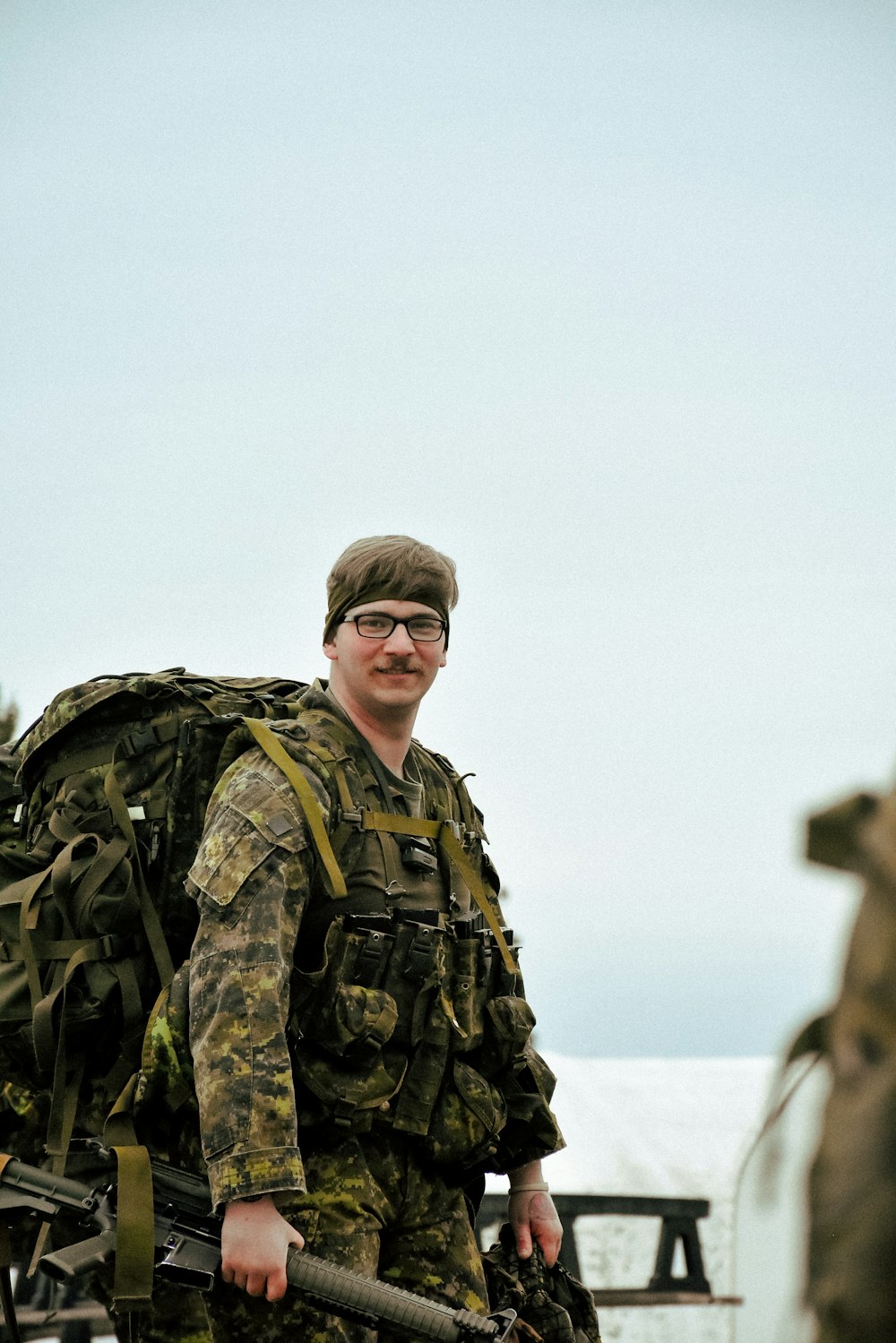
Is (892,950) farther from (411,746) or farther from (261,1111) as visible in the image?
(411,746)

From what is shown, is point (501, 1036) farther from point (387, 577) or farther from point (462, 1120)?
point (387, 577)

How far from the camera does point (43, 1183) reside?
13.5ft

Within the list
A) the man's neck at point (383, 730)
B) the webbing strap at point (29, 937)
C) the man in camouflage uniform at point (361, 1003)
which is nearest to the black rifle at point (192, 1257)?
the man in camouflage uniform at point (361, 1003)

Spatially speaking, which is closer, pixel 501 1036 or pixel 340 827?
pixel 340 827

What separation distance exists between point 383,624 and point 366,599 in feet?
0.32

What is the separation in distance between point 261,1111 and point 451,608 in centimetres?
171

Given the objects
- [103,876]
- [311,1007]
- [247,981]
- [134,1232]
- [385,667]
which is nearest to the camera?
[247,981]

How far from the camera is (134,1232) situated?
3.94 meters

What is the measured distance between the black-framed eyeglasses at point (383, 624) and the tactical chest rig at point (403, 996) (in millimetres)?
282

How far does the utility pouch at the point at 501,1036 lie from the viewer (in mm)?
4520

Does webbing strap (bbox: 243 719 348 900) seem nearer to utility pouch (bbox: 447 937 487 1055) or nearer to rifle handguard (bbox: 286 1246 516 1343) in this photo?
utility pouch (bbox: 447 937 487 1055)

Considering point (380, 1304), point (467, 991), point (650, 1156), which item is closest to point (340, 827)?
point (467, 991)

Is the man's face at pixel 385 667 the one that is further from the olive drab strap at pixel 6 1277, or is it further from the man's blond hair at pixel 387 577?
the olive drab strap at pixel 6 1277

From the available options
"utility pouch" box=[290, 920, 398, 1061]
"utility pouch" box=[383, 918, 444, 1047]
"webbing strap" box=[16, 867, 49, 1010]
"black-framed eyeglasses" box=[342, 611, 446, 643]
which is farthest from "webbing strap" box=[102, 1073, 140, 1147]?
"black-framed eyeglasses" box=[342, 611, 446, 643]
